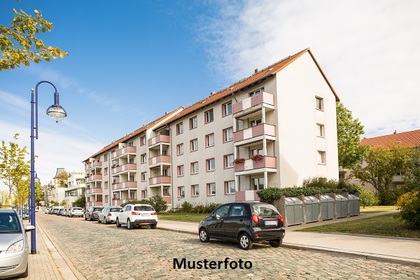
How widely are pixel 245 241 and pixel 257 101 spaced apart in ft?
58.3

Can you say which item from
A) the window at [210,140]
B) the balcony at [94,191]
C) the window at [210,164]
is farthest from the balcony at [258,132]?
the balcony at [94,191]

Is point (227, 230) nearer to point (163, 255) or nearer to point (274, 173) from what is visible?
point (163, 255)

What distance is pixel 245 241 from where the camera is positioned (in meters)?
11.7

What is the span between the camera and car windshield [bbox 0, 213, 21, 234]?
329 inches

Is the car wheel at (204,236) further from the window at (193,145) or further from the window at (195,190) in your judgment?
the window at (193,145)

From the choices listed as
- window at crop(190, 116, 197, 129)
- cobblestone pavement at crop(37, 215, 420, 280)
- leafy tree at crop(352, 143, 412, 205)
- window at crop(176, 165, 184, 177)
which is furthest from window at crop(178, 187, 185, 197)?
cobblestone pavement at crop(37, 215, 420, 280)

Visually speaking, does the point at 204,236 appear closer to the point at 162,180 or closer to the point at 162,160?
the point at 162,180

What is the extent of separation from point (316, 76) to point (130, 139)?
32009 mm

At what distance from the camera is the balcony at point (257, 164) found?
89.4 ft

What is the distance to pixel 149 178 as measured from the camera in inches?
1757

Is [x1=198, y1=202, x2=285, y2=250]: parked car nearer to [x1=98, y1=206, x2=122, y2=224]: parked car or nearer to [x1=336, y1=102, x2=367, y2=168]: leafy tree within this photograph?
[x1=98, y1=206, x2=122, y2=224]: parked car

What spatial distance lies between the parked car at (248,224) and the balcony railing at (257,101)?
15909 mm

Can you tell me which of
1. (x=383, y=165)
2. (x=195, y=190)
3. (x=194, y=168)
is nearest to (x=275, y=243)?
(x=195, y=190)

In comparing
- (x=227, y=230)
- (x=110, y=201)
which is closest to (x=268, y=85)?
(x=227, y=230)
